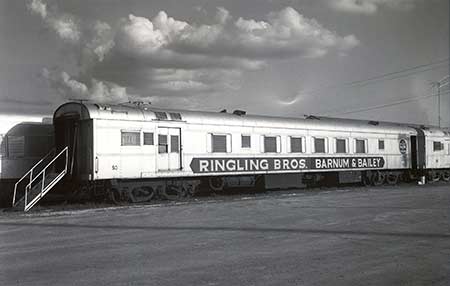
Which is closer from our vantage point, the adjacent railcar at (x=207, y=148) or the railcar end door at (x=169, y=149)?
the adjacent railcar at (x=207, y=148)

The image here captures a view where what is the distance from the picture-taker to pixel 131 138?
1792 centimetres

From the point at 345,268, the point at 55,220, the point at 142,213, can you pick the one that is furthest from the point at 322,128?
the point at 345,268

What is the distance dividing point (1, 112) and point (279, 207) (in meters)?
9.84

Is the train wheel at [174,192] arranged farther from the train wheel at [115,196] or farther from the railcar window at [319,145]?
the railcar window at [319,145]

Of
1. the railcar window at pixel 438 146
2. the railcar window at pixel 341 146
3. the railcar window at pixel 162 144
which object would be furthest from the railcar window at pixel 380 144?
the railcar window at pixel 162 144

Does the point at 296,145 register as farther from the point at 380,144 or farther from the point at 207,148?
the point at 380,144

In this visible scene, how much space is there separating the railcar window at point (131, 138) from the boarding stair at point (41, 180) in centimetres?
189

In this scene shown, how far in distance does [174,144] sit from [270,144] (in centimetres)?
481

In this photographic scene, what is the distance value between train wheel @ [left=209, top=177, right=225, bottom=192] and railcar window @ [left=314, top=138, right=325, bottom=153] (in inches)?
211

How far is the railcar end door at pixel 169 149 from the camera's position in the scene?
18641 millimetres

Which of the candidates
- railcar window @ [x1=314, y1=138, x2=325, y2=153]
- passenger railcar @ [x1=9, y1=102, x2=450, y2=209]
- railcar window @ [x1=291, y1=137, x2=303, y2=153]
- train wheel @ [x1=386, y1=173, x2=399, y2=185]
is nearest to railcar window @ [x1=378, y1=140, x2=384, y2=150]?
passenger railcar @ [x1=9, y1=102, x2=450, y2=209]

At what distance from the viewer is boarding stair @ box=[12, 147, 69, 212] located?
52.3ft

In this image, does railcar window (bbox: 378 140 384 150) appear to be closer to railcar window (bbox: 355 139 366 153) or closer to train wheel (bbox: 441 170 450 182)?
railcar window (bbox: 355 139 366 153)

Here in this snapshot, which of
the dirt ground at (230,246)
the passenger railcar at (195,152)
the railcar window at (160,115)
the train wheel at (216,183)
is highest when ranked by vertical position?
the railcar window at (160,115)
